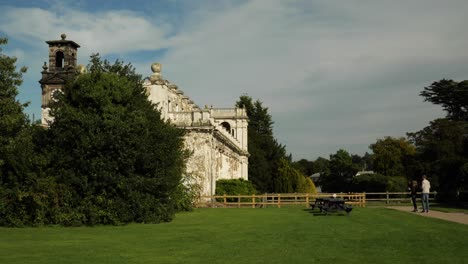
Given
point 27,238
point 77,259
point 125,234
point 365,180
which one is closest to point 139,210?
point 125,234

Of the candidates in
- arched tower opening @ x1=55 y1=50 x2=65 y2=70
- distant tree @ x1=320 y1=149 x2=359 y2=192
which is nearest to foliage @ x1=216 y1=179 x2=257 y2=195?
arched tower opening @ x1=55 y1=50 x2=65 y2=70

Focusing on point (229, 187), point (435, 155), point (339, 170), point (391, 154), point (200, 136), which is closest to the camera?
point (200, 136)

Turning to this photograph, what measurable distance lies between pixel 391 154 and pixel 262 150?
1868 cm

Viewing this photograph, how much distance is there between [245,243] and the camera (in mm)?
13820

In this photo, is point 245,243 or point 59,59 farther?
point 59,59

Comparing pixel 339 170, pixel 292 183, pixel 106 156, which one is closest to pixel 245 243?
pixel 106 156

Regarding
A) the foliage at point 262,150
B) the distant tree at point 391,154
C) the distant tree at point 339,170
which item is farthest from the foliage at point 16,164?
the distant tree at point 339,170

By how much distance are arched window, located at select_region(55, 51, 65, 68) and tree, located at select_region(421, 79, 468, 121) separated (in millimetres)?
47212

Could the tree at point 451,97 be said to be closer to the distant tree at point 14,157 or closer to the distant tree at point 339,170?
the distant tree at point 339,170

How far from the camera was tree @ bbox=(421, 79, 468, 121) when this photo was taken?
182 feet

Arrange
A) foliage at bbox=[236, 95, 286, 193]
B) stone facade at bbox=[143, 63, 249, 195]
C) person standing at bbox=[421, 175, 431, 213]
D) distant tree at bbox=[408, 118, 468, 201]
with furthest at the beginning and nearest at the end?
1. foliage at bbox=[236, 95, 286, 193]
2. stone facade at bbox=[143, 63, 249, 195]
3. distant tree at bbox=[408, 118, 468, 201]
4. person standing at bbox=[421, 175, 431, 213]

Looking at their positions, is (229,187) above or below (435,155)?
below

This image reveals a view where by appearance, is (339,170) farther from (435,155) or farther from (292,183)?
(435,155)

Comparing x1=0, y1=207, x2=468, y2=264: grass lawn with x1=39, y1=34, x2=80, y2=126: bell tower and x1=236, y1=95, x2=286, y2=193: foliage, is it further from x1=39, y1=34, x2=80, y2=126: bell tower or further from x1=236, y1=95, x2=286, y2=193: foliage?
x1=39, y1=34, x2=80, y2=126: bell tower
